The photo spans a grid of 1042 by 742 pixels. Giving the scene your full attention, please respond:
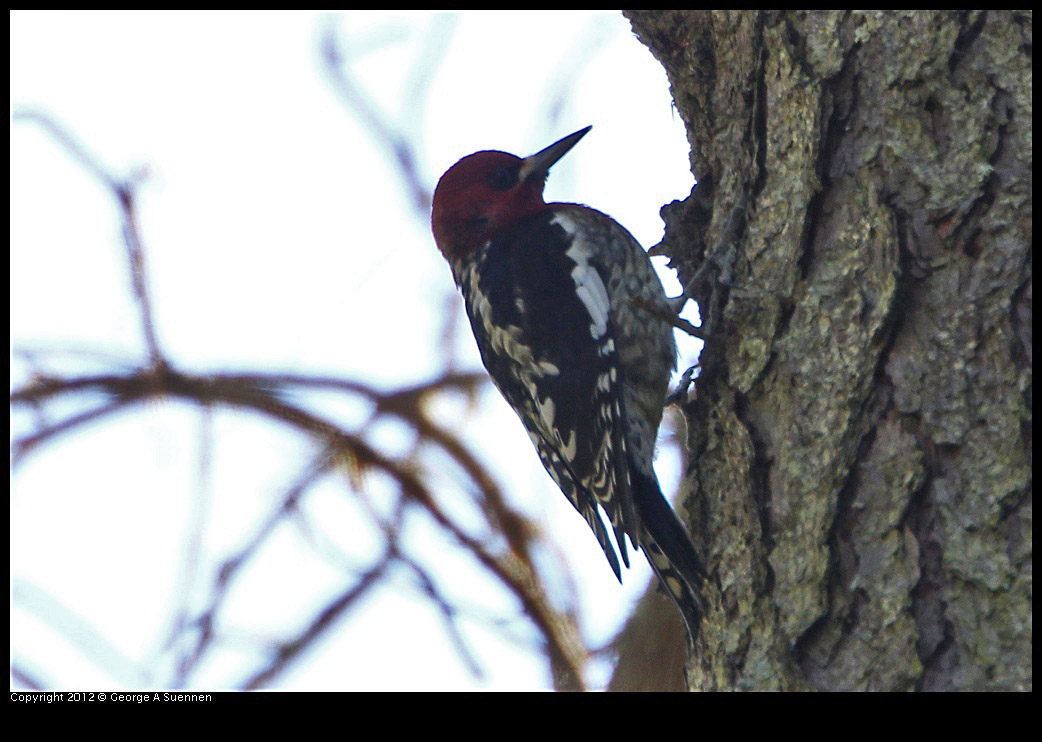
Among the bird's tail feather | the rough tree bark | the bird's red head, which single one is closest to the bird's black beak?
the bird's red head

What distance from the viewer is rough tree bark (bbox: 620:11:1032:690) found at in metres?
1.99

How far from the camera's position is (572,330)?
3.42 m

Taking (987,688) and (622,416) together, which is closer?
(987,688)

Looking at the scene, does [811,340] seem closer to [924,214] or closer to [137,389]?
[924,214]

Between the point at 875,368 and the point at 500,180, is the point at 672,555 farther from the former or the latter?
the point at 500,180

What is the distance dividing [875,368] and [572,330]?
4.41 ft

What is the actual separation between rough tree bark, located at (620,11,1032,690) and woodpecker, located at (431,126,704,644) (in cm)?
51

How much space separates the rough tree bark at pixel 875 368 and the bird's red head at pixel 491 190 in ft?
4.28

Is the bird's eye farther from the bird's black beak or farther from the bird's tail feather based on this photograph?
the bird's tail feather

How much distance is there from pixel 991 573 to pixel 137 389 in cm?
262

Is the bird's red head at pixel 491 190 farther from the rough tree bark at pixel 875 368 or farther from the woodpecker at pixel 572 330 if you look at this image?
the rough tree bark at pixel 875 368

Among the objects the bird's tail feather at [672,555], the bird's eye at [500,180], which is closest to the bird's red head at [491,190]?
the bird's eye at [500,180]
